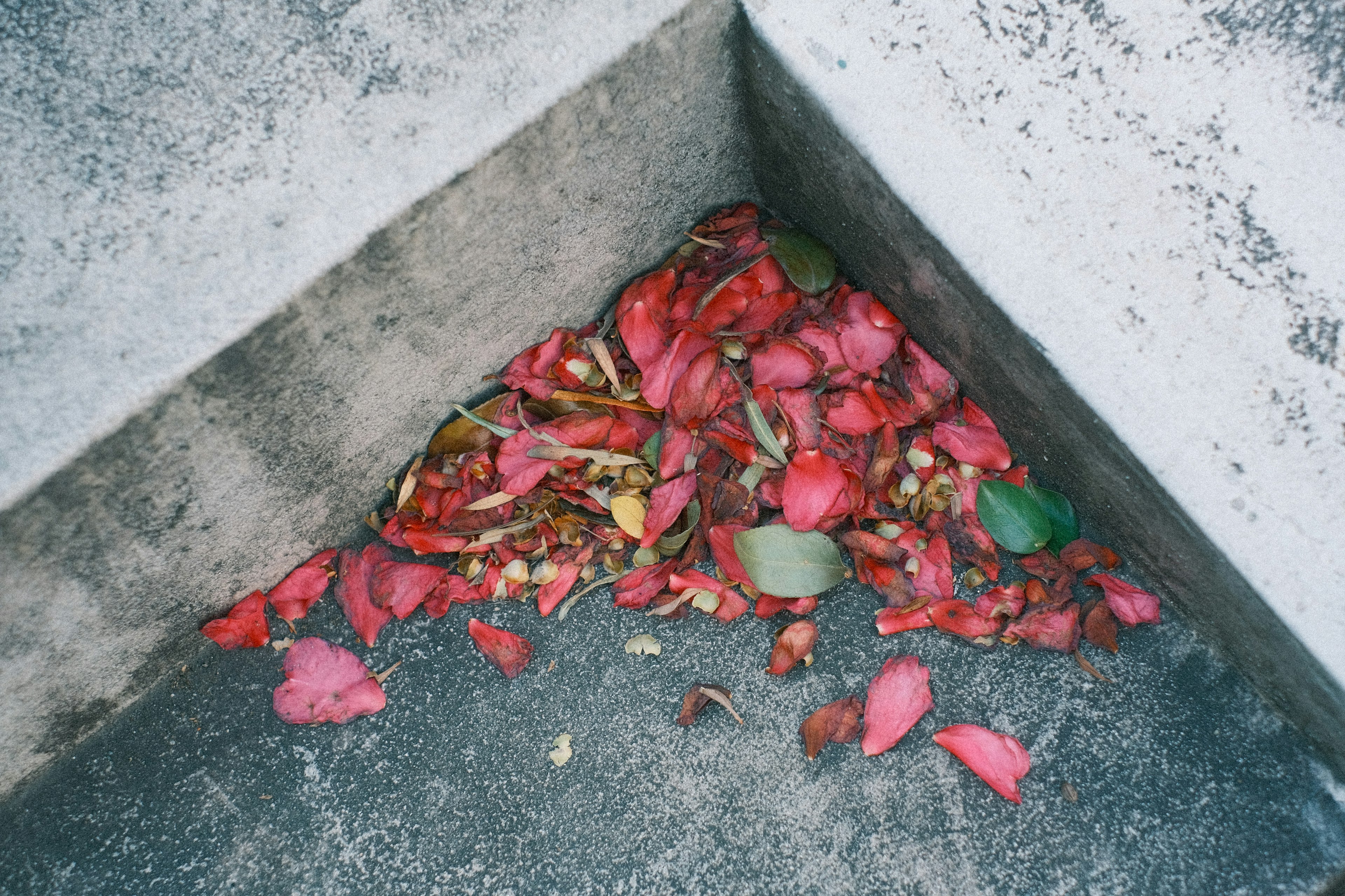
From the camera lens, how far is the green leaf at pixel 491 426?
1.58 meters

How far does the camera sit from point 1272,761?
4.44ft

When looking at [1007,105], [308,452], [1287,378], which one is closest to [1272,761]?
[1287,378]

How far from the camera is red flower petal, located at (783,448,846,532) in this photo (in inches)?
58.5

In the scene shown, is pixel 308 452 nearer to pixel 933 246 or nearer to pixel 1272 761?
pixel 933 246

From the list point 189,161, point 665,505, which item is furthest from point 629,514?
point 189,161

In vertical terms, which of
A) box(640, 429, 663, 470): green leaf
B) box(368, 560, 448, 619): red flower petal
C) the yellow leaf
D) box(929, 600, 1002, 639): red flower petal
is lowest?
box(929, 600, 1002, 639): red flower petal

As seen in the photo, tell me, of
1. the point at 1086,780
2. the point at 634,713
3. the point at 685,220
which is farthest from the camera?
the point at 685,220

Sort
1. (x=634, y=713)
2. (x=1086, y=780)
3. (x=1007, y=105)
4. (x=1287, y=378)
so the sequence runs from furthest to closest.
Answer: (x=634, y=713)
(x=1086, y=780)
(x=1007, y=105)
(x=1287, y=378)

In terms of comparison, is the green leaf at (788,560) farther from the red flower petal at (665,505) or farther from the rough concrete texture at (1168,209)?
the rough concrete texture at (1168,209)

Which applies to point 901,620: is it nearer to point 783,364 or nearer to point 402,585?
point 783,364

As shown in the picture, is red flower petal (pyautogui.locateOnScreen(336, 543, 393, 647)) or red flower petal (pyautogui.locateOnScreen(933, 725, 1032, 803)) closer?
red flower petal (pyautogui.locateOnScreen(933, 725, 1032, 803))

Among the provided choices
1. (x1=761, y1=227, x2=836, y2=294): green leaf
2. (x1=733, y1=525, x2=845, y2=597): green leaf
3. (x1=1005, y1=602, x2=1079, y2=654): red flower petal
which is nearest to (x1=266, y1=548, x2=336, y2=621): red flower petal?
(x1=733, y1=525, x2=845, y2=597): green leaf

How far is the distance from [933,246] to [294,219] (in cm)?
100

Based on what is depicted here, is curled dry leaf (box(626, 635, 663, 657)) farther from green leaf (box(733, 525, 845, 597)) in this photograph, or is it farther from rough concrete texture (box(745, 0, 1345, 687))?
rough concrete texture (box(745, 0, 1345, 687))
